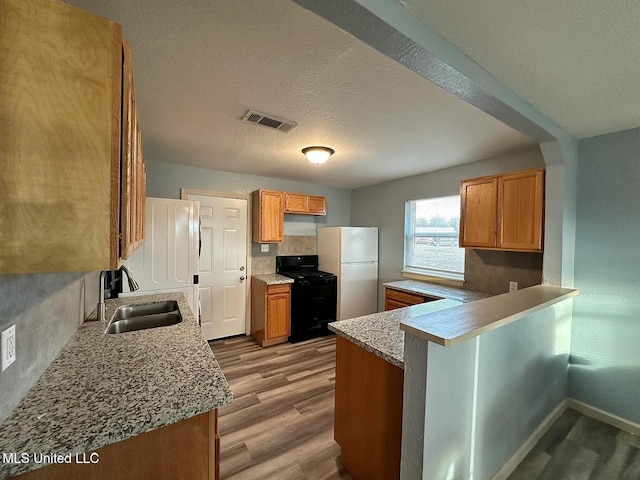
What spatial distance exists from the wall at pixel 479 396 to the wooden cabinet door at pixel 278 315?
2543mm

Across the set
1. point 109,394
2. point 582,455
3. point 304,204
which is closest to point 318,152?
point 304,204

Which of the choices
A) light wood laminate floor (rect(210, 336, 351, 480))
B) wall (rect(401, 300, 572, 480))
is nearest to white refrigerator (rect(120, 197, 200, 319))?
light wood laminate floor (rect(210, 336, 351, 480))

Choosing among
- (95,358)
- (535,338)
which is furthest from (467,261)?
(95,358)

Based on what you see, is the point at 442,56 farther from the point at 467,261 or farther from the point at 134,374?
the point at 467,261

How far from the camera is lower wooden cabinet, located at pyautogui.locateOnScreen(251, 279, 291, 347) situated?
11.6 ft

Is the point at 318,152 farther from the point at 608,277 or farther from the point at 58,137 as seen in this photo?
the point at 608,277

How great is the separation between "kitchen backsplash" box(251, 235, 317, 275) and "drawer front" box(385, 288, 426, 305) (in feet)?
5.22

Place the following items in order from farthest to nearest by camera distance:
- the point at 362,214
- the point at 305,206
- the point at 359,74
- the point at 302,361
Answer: the point at 362,214, the point at 305,206, the point at 302,361, the point at 359,74

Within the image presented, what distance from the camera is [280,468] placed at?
1.67 metres

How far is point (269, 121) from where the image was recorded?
6.87 ft

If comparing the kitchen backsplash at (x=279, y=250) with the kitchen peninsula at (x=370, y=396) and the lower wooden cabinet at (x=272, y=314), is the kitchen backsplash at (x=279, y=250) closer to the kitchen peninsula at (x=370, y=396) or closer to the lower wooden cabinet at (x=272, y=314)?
the lower wooden cabinet at (x=272, y=314)

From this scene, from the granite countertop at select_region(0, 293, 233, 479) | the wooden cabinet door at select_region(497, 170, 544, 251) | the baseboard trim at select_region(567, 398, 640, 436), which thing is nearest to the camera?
the granite countertop at select_region(0, 293, 233, 479)

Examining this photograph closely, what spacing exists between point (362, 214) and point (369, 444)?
3.70 m

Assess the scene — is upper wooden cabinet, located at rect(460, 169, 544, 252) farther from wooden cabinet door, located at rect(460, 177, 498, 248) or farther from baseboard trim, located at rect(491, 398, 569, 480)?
baseboard trim, located at rect(491, 398, 569, 480)
